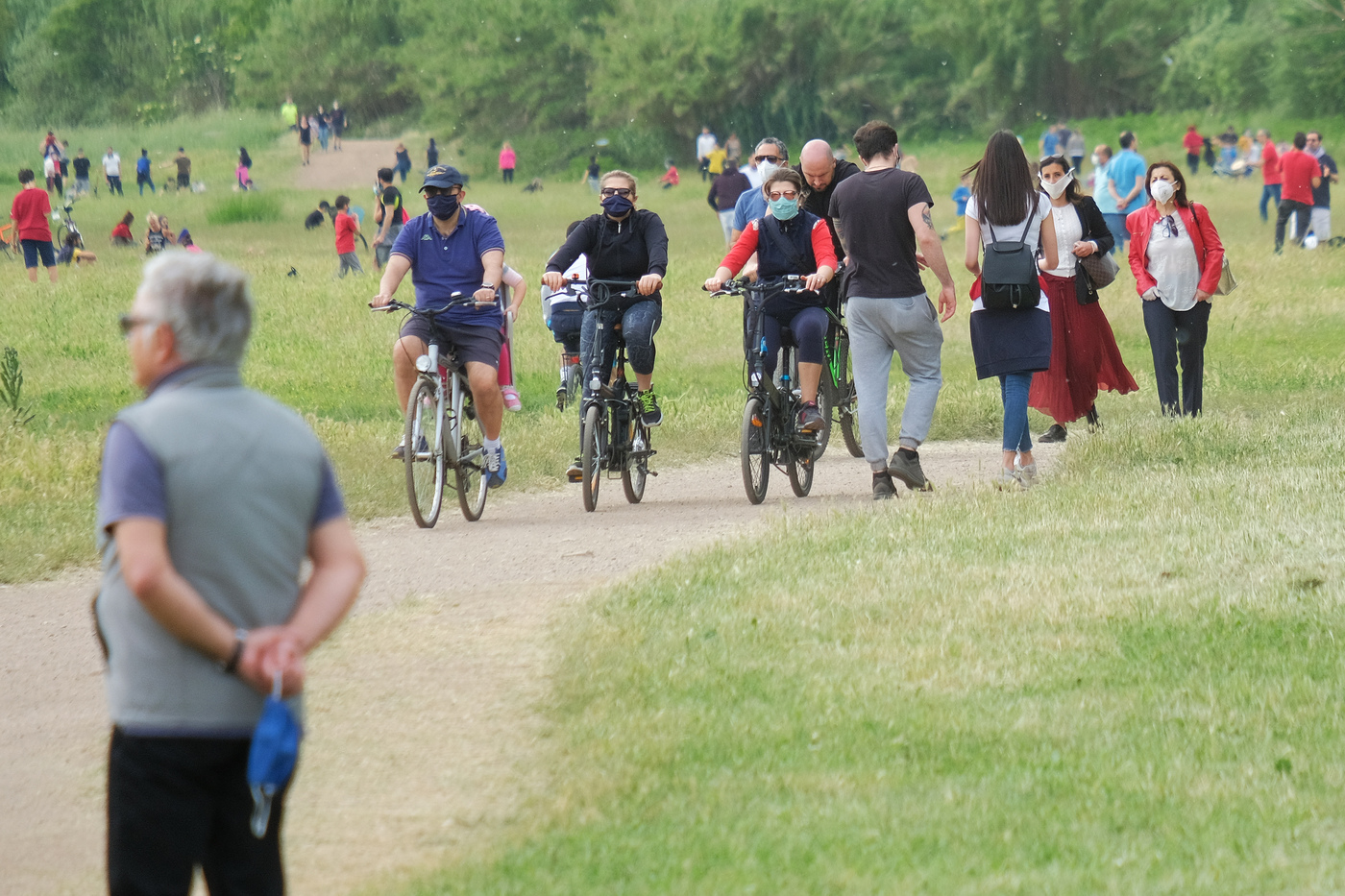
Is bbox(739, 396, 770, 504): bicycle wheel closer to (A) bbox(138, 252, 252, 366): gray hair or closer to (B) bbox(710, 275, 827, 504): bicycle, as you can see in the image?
(B) bbox(710, 275, 827, 504): bicycle

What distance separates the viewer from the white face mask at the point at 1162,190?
36.5 ft

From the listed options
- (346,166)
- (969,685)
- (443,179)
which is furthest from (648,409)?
(346,166)

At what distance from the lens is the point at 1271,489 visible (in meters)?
8.56

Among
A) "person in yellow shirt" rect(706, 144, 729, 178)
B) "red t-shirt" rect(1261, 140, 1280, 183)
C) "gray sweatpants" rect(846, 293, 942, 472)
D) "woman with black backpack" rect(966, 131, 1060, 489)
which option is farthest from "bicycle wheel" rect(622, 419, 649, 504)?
"person in yellow shirt" rect(706, 144, 729, 178)

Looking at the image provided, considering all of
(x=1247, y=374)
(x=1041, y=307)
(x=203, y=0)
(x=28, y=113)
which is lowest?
(x=1247, y=374)

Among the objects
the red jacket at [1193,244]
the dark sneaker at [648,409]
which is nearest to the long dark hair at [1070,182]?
the red jacket at [1193,244]

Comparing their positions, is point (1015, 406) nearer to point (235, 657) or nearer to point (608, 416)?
point (608, 416)

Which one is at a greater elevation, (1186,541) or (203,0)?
(203,0)

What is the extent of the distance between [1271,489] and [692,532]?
292cm

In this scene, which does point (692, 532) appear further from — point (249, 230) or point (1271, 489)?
point (249, 230)

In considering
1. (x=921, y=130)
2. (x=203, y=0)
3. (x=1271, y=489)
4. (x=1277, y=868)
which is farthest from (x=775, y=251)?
(x=203, y=0)

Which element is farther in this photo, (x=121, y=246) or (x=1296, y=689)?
(x=121, y=246)

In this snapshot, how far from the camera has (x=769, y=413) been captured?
32.4 ft

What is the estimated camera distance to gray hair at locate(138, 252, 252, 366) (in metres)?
3.07
